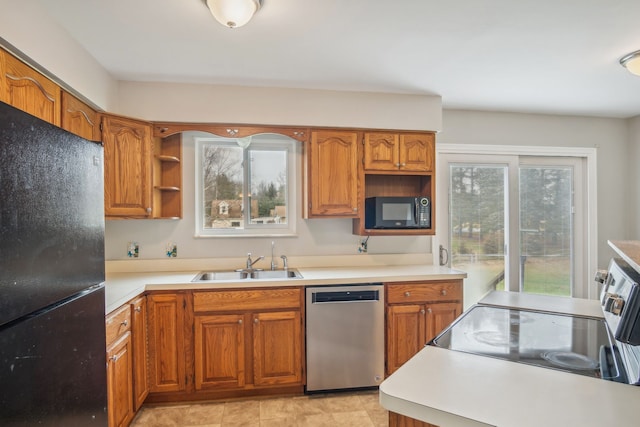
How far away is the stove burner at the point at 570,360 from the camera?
1.00 metres

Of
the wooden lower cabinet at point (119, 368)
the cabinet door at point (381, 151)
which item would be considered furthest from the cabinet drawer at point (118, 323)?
the cabinet door at point (381, 151)

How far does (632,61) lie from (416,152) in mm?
1508

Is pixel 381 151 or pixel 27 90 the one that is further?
pixel 381 151

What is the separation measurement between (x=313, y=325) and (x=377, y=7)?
2059 millimetres

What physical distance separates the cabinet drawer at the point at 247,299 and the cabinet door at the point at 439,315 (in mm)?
1036

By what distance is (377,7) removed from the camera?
1829 mm

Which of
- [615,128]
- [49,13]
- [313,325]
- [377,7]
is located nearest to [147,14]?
[49,13]

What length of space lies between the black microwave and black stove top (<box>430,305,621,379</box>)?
62.5 inches

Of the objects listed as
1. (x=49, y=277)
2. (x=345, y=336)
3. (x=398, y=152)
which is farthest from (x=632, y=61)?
(x=49, y=277)

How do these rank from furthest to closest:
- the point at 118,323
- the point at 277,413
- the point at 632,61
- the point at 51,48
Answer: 1. the point at 277,413
2. the point at 632,61
3. the point at 118,323
4. the point at 51,48

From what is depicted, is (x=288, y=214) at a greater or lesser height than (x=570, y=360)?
greater

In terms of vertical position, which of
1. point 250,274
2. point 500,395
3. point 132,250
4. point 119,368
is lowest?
point 119,368

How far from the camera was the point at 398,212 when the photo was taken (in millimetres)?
3088

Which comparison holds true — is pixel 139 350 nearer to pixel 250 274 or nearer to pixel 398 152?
pixel 250 274
